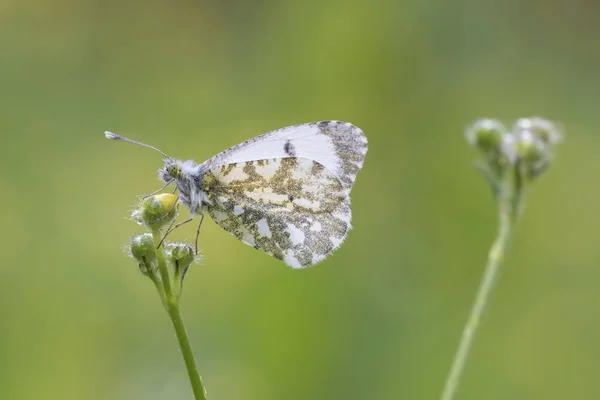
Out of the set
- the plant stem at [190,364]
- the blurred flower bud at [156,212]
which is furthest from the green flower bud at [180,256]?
the plant stem at [190,364]

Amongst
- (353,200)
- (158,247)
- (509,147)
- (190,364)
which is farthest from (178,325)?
(353,200)

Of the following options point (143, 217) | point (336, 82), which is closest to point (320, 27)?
point (336, 82)

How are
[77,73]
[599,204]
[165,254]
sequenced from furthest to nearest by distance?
[77,73] < [599,204] < [165,254]

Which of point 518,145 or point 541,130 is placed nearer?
point 518,145

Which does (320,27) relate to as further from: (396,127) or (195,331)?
(195,331)

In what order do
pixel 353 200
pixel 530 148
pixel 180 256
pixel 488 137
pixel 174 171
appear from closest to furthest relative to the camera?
pixel 180 256
pixel 174 171
pixel 530 148
pixel 488 137
pixel 353 200

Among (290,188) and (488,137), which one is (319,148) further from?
(488,137)
